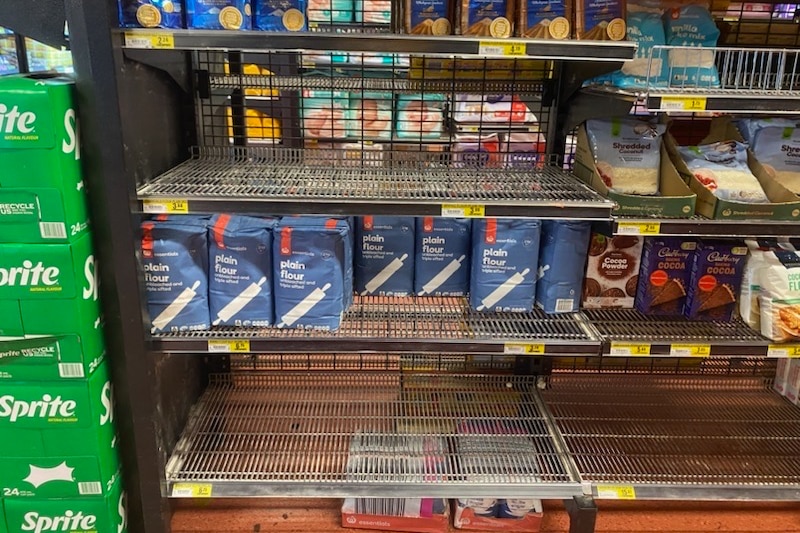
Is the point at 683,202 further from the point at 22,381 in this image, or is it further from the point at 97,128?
the point at 22,381

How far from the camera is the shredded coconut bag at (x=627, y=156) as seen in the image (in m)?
2.01

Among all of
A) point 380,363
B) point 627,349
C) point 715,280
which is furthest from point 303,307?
point 715,280

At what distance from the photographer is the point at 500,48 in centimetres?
158

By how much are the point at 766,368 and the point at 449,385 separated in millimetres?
1429

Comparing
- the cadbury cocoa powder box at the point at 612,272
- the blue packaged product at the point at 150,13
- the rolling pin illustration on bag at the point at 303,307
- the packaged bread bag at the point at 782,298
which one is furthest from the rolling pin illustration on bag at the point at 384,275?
the packaged bread bag at the point at 782,298

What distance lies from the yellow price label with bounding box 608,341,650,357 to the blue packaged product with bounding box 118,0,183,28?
158cm

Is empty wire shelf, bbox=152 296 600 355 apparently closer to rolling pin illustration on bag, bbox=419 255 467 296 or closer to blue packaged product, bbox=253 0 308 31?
rolling pin illustration on bag, bbox=419 255 467 296

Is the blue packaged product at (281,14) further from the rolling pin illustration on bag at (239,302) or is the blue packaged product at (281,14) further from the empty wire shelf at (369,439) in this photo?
the empty wire shelf at (369,439)

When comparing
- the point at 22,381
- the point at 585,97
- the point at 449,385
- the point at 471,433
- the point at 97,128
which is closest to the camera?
the point at 97,128

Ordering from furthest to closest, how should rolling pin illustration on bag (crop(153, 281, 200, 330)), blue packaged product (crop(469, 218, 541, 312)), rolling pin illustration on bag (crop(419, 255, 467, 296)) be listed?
1. rolling pin illustration on bag (crop(419, 255, 467, 296))
2. blue packaged product (crop(469, 218, 541, 312))
3. rolling pin illustration on bag (crop(153, 281, 200, 330))

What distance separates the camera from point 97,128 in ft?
5.16

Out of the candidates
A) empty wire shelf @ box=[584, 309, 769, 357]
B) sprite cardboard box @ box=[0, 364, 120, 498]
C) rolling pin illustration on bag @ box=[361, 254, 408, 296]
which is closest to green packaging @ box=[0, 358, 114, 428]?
sprite cardboard box @ box=[0, 364, 120, 498]

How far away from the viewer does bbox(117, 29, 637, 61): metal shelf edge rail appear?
1529 mm

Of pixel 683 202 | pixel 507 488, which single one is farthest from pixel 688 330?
pixel 507 488
